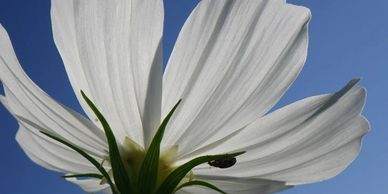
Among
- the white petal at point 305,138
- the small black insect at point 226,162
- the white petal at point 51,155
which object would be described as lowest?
the white petal at point 51,155

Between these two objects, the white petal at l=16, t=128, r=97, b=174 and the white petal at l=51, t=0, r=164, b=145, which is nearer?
the white petal at l=51, t=0, r=164, b=145

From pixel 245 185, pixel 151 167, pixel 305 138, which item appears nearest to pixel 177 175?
pixel 151 167

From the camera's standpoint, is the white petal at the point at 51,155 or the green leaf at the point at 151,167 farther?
the white petal at the point at 51,155

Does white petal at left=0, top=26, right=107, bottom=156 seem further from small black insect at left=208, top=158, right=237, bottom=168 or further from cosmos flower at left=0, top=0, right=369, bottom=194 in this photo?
small black insect at left=208, top=158, right=237, bottom=168

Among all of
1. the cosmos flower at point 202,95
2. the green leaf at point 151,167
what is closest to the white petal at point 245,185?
the cosmos flower at point 202,95

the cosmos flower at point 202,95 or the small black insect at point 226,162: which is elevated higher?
the cosmos flower at point 202,95

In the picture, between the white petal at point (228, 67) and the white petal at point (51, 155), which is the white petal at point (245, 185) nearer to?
the white petal at point (228, 67)

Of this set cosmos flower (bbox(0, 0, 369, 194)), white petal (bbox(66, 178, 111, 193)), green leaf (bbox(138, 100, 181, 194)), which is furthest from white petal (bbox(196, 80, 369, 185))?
white petal (bbox(66, 178, 111, 193))

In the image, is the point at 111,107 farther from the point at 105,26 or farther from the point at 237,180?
the point at 237,180
